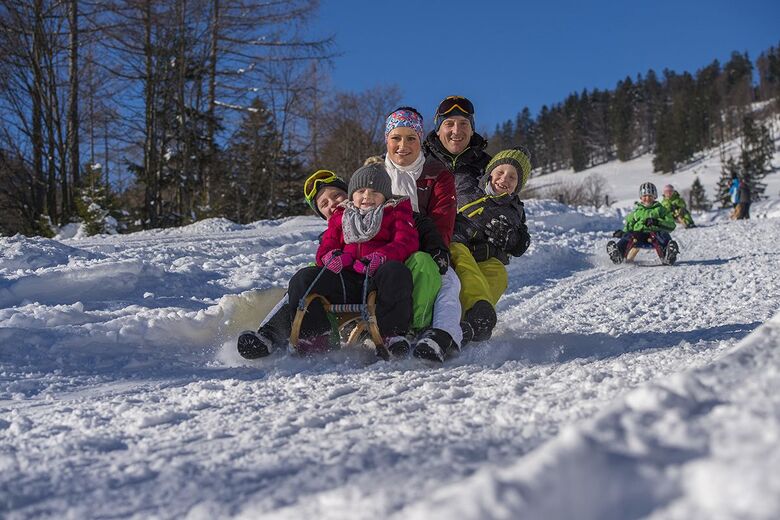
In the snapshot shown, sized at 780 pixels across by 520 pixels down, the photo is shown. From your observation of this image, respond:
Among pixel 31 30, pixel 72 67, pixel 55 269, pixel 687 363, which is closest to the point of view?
pixel 687 363

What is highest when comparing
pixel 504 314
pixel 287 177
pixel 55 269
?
pixel 287 177

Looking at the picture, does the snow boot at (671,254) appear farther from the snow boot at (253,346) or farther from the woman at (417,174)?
the snow boot at (253,346)

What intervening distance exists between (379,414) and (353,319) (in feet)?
4.13

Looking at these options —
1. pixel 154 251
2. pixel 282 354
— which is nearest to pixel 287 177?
pixel 154 251

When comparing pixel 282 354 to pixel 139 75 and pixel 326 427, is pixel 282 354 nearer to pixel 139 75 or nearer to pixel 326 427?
pixel 326 427

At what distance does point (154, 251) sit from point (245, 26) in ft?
29.9

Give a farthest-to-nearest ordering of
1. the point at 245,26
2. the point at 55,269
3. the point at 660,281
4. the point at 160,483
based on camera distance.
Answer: the point at 245,26
the point at 660,281
the point at 55,269
the point at 160,483

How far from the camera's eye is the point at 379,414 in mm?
1850

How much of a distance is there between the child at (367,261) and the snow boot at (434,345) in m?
0.12

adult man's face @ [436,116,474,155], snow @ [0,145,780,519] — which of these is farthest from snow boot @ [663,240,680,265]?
adult man's face @ [436,116,474,155]

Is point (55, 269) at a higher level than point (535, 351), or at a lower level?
higher

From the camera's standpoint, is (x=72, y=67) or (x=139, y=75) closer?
(x=72, y=67)

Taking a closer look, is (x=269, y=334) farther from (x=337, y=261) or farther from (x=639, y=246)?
(x=639, y=246)

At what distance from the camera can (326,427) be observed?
68.7 inches
